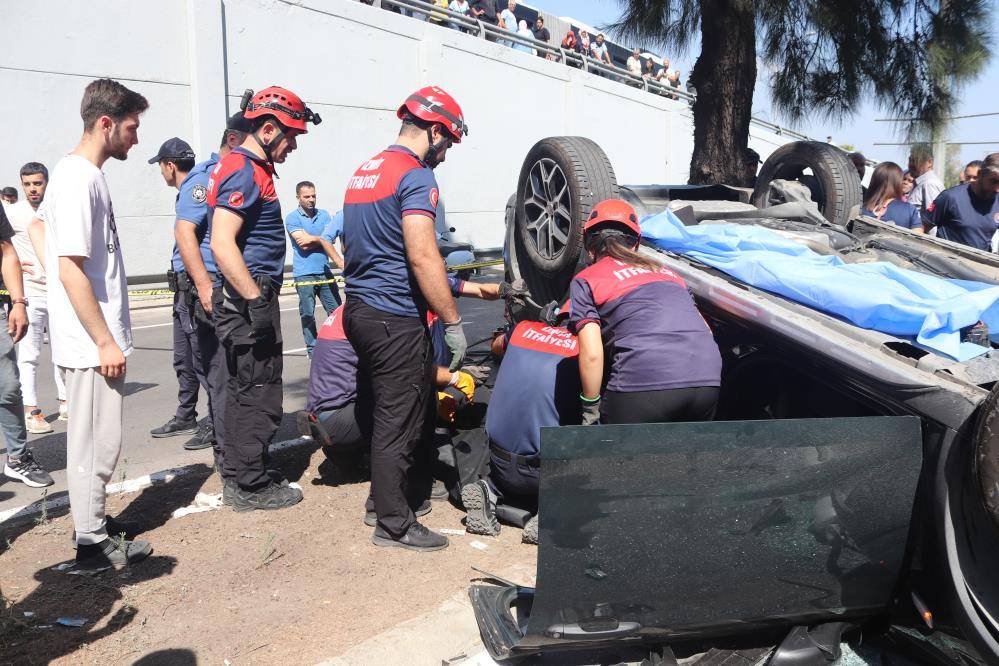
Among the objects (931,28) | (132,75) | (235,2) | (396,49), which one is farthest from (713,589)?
(396,49)

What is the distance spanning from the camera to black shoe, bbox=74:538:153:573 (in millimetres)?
3523

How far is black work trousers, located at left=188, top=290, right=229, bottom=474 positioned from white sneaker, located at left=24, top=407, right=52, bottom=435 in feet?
5.58

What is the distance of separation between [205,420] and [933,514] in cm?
446

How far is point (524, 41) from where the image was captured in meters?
18.5

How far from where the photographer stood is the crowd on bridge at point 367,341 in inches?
136

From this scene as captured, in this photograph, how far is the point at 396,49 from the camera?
16.0 meters

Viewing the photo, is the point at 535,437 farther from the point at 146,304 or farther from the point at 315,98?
the point at 315,98

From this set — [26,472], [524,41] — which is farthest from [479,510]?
[524,41]

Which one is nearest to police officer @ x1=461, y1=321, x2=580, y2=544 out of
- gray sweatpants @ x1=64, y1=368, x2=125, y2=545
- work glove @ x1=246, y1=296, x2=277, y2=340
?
work glove @ x1=246, y1=296, x2=277, y2=340

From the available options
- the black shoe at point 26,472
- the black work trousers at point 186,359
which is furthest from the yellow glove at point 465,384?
the black shoe at point 26,472

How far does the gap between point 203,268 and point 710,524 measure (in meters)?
2.92

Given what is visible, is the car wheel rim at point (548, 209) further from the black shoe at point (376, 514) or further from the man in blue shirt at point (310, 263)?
the man in blue shirt at point (310, 263)

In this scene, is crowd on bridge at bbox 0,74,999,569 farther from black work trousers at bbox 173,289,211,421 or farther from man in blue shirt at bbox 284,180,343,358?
man in blue shirt at bbox 284,180,343,358

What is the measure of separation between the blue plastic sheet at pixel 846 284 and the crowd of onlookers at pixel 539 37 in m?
11.8
